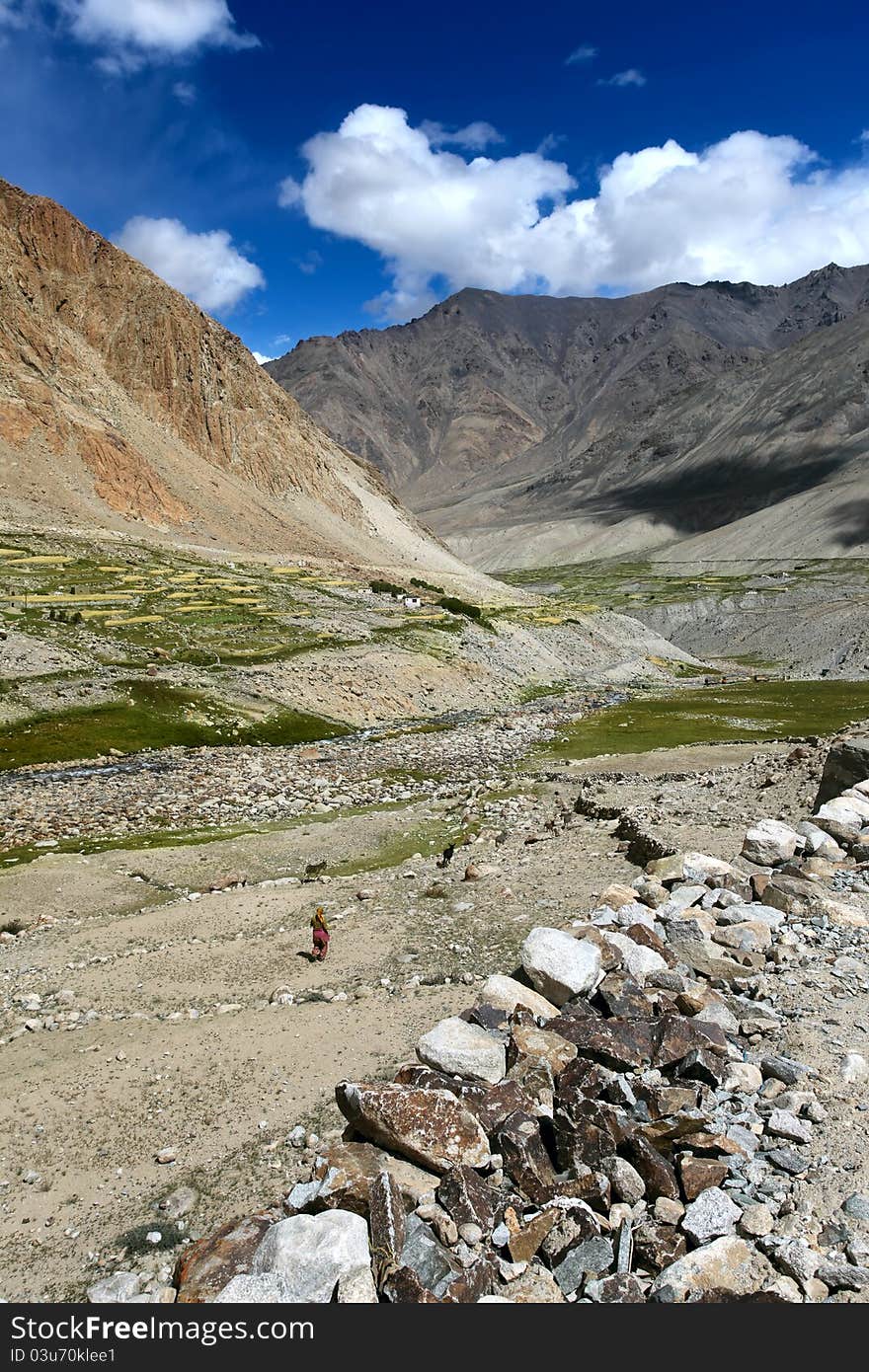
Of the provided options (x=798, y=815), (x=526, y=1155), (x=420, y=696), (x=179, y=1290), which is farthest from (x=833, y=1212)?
(x=420, y=696)

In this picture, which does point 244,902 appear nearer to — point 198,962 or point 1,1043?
point 198,962

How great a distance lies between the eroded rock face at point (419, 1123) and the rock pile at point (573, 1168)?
0.8 inches

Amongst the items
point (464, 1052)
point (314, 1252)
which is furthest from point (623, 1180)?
point (314, 1252)

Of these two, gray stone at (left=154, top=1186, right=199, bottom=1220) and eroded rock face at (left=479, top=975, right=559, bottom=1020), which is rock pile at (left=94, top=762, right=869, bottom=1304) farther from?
gray stone at (left=154, top=1186, right=199, bottom=1220)

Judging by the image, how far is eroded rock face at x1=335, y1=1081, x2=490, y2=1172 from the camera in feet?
29.9

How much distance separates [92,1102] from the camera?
12.1m

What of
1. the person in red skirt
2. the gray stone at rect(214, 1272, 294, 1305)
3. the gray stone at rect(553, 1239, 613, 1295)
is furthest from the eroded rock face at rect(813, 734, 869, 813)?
the gray stone at rect(214, 1272, 294, 1305)

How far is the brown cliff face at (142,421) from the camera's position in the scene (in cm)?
11244

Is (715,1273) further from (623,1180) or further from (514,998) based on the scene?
(514,998)

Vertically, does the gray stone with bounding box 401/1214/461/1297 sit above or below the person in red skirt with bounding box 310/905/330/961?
above

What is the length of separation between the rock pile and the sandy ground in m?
0.80

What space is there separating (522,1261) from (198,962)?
1189cm

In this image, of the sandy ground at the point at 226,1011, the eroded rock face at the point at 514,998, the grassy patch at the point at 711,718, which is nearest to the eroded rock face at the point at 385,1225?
the sandy ground at the point at 226,1011

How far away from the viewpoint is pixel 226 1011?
15203 mm
